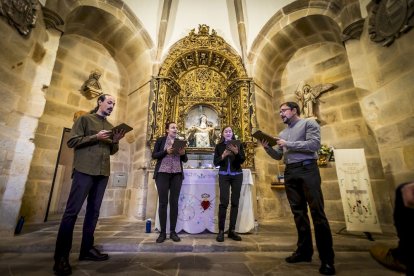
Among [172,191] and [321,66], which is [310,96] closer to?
[321,66]

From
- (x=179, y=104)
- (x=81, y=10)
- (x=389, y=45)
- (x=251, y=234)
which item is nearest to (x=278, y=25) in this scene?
(x=389, y=45)

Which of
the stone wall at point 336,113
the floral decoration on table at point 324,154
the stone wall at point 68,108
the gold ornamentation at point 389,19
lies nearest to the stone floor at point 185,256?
the stone wall at point 68,108

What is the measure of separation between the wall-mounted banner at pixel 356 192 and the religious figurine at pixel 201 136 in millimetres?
2670

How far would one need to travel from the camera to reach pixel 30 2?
132 inches

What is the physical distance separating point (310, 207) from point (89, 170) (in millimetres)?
2216

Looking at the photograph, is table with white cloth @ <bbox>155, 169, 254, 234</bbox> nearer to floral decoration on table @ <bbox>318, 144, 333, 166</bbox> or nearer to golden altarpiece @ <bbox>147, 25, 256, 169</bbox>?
golden altarpiece @ <bbox>147, 25, 256, 169</bbox>

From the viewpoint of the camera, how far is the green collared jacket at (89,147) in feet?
6.88

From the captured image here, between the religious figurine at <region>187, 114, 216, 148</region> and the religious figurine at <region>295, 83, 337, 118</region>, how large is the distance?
7.91 feet

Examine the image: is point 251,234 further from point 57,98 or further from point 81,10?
point 81,10

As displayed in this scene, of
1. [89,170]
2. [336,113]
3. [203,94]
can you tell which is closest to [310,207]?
[89,170]

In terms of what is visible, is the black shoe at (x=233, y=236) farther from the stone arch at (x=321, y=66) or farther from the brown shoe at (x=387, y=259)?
the stone arch at (x=321, y=66)

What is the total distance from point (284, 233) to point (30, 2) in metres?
5.46

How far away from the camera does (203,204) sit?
3.44 meters

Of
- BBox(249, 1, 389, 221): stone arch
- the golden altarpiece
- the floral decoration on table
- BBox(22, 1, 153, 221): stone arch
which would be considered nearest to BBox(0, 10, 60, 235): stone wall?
BBox(22, 1, 153, 221): stone arch
